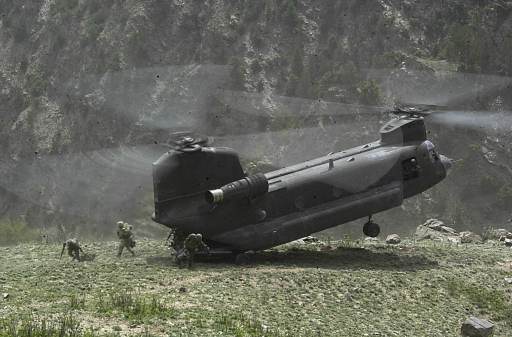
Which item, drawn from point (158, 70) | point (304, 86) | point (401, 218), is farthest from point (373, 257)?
point (158, 70)

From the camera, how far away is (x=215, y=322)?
14.6m

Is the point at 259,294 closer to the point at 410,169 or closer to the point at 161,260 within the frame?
the point at 161,260

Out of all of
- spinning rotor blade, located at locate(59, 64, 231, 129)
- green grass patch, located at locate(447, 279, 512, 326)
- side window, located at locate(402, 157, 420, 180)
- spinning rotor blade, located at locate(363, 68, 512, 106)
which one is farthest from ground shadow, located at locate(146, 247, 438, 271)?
spinning rotor blade, located at locate(59, 64, 231, 129)

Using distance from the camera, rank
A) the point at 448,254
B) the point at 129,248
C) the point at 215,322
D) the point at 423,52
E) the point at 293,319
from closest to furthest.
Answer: the point at 215,322 → the point at 293,319 → the point at 129,248 → the point at 448,254 → the point at 423,52

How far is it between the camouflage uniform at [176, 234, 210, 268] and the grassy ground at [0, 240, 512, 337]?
0.38m

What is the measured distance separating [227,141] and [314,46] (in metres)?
14.3

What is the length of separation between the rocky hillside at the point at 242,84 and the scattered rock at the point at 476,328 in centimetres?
3623

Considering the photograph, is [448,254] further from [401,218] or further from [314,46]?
[314,46]

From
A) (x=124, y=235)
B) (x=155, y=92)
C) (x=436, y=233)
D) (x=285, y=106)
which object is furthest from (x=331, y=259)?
(x=155, y=92)

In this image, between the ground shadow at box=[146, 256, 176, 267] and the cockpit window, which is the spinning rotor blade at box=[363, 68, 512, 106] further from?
the ground shadow at box=[146, 256, 176, 267]

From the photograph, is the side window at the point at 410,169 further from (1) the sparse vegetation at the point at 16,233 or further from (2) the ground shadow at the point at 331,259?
(1) the sparse vegetation at the point at 16,233

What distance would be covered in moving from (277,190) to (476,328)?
23.7 feet

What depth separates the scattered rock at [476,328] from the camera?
1655cm

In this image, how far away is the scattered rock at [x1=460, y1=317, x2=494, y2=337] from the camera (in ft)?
54.3
